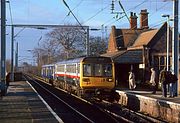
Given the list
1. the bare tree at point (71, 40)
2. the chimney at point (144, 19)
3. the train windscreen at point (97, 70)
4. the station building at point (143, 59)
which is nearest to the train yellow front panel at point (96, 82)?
the train windscreen at point (97, 70)

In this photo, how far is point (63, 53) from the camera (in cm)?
7981

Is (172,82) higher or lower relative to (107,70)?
lower

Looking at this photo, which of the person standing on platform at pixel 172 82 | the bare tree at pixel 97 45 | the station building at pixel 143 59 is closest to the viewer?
the person standing on platform at pixel 172 82

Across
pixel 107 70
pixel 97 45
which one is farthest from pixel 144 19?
pixel 107 70

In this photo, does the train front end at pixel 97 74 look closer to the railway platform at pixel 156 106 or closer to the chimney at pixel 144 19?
the railway platform at pixel 156 106

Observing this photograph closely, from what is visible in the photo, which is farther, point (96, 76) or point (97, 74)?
point (97, 74)

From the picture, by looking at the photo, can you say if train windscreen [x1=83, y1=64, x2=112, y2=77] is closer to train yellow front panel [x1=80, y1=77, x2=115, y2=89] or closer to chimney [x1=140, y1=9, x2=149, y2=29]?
train yellow front panel [x1=80, y1=77, x2=115, y2=89]

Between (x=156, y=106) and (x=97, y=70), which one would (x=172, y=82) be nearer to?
(x=156, y=106)

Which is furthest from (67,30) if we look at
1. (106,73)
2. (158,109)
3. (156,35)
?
(158,109)

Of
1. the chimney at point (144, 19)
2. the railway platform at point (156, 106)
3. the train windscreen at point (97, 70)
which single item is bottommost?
the railway platform at point (156, 106)

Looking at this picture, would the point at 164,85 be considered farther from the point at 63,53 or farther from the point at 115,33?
the point at 63,53

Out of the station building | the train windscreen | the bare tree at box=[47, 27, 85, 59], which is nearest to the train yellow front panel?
the train windscreen

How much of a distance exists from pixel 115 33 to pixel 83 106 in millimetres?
33246

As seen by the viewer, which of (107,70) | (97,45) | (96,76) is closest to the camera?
(96,76)
